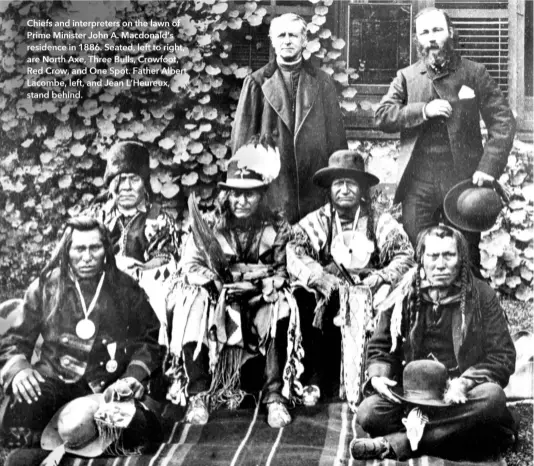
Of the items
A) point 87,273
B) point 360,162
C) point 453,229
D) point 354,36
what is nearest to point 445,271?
point 453,229

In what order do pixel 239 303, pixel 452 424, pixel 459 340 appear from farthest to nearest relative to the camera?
1. pixel 239 303
2. pixel 459 340
3. pixel 452 424

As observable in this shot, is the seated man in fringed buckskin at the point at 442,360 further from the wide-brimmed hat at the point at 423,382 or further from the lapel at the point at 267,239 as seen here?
the lapel at the point at 267,239

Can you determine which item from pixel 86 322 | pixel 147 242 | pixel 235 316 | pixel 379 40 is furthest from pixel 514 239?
pixel 86 322

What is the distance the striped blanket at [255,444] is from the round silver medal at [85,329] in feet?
2.43

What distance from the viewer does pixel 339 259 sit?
6.95 m

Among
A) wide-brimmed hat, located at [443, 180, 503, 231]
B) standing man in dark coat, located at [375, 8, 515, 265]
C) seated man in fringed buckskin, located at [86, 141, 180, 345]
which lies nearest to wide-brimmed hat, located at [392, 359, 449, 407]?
standing man in dark coat, located at [375, 8, 515, 265]

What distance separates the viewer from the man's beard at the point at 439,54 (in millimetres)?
7145

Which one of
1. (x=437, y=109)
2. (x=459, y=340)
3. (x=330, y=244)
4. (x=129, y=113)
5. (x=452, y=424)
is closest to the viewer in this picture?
(x=452, y=424)

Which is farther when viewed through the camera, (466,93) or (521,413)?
(466,93)

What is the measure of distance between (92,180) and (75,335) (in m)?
1.01

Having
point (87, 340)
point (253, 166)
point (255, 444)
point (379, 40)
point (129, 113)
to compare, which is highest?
point (379, 40)

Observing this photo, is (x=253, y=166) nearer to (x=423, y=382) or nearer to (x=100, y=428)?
(x=423, y=382)

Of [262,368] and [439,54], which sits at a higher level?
[439,54]

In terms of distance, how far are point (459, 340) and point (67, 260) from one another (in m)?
2.47
